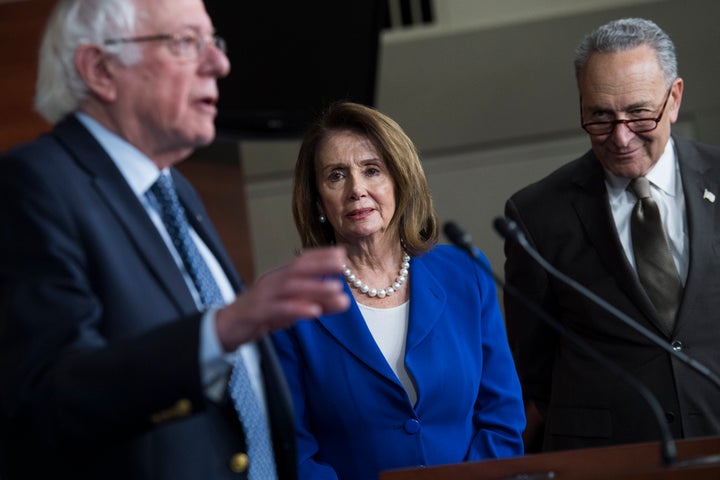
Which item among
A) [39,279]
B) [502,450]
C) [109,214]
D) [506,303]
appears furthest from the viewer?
[506,303]

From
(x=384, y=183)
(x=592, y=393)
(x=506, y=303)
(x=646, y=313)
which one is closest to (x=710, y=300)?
(x=646, y=313)

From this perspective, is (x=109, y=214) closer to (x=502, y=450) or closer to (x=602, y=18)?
(x=502, y=450)

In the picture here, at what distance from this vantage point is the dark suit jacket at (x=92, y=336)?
5.49 feet

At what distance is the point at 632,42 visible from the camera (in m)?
3.05

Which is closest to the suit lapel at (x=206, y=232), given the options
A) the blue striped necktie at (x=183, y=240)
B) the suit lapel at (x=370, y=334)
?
the blue striped necktie at (x=183, y=240)

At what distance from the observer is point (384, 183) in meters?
2.86

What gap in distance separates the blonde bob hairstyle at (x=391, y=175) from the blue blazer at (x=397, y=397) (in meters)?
0.19

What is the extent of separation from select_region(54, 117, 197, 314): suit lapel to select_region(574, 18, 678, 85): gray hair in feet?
5.16

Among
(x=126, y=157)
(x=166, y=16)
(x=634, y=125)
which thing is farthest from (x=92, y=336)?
(x=634, y=125)

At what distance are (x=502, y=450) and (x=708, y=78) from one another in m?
3.93

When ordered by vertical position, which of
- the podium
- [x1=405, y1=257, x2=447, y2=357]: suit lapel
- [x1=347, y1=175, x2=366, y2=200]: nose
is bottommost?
the podium

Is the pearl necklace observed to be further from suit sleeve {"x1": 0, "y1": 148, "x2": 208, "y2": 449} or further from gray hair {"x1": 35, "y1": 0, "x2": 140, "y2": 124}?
suit sleeve {"x1": 0, "y1": 148, "x2": 208, "y2": 449}

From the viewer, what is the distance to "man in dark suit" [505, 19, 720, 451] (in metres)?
2.92

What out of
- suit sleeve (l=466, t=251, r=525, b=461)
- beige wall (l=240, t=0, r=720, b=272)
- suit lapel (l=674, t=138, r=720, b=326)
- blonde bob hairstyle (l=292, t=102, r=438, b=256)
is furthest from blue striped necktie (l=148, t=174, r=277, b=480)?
beige wall (l=240, t=0, r=720, b=272)
